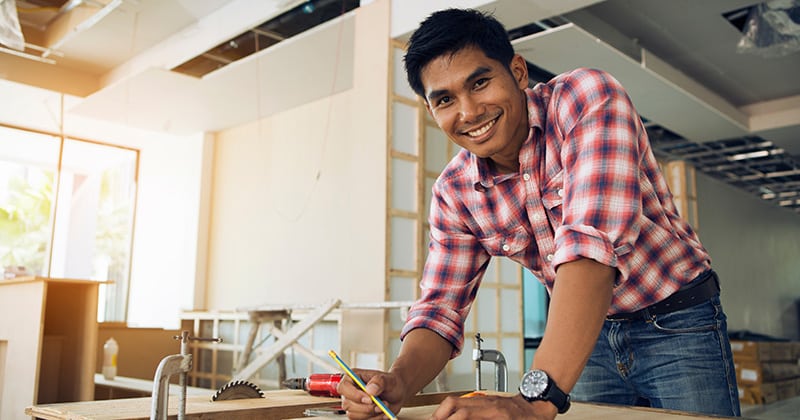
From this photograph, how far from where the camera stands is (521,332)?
5.01m

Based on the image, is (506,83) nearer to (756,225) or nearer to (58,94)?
(58,94)

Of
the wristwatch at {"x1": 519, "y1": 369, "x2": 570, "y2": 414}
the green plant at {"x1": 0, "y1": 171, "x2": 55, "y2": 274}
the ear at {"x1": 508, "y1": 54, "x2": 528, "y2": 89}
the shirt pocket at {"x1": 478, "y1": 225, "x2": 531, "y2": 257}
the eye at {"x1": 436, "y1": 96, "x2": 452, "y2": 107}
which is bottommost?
the wristwatch at {"x1": 519, "y1": 369, "x2": 570, "y2": 414}

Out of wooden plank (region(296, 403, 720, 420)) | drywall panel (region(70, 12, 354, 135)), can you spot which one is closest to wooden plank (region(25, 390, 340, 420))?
wooden plank (region(296, 403, 720, 420))

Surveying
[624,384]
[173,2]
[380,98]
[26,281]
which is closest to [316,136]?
[173,2]

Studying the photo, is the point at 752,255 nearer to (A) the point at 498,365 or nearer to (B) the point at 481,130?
(A) the point at 498,365

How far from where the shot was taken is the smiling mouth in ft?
3.58

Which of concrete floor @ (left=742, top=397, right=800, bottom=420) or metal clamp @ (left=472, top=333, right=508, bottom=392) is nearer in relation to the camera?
metal clamp @ (left=472, top=333, right=508, bottom=392)

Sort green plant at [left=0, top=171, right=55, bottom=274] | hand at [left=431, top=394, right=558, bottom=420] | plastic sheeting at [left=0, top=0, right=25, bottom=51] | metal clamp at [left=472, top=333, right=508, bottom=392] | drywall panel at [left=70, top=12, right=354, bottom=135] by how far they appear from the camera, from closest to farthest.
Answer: hand at [left=431, top=394, right=558, bottom=420] → metal clamp at [left=472, top=333, right=508, bottom=392] → plastic sheeting at [left=0, top=0, right=25, bottom=51] → drywall panel at [left=70, top=12, right=354, bottom=135] → green plant at [left=0, top=171, right=55, bottom=274]

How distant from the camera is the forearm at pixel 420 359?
44.6 inches

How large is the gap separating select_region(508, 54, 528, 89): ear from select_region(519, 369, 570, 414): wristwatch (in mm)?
532

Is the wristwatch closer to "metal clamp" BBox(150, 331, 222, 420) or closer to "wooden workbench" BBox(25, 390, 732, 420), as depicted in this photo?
"wooden workbench" BBox(25, 390, 732, 420)

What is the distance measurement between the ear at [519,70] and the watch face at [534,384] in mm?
529

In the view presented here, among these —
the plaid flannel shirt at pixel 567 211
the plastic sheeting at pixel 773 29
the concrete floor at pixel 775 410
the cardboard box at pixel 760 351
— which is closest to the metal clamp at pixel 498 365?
the plaid flannel shirt at pixel 567 211

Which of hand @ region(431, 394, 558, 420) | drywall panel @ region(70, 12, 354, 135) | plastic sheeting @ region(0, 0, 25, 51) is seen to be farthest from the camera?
drywall panel @ region(70, 12, 354, 135)
